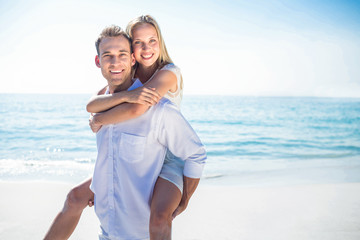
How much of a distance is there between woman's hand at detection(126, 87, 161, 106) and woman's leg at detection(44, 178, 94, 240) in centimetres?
87

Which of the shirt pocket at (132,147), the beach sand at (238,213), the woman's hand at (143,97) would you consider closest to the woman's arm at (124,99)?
the woman's hand at (143,97)

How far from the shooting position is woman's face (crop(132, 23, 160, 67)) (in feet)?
8.63

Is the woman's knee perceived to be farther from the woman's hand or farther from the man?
the woman's hand

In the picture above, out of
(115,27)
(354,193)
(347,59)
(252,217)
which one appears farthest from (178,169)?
(347,59)

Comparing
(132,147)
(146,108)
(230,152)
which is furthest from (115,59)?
(230,152)

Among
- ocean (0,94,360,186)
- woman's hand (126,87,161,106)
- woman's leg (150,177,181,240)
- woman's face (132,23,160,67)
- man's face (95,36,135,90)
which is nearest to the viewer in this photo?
woman's leg (150,177,181,240)

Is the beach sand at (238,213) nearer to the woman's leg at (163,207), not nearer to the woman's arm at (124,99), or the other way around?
the woman's leg at (163,207)

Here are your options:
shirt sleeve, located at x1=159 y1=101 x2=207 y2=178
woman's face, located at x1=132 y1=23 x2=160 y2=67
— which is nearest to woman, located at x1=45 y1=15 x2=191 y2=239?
woman's face, located at x1=132 y1=23 x2=160 y2=67

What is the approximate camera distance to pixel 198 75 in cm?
4600

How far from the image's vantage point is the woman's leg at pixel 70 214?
216 cm

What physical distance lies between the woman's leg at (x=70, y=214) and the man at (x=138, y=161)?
0.34 metres

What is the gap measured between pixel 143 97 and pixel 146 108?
9 cm

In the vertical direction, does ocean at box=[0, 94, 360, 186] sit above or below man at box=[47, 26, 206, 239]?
below

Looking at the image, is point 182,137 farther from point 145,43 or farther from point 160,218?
point 145,43
